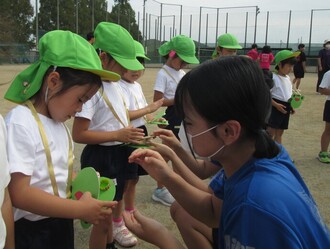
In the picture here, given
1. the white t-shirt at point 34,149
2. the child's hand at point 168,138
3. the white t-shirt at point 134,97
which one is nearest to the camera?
the white t-shirt at point 34,149

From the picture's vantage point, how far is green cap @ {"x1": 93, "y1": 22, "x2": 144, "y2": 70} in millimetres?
2432

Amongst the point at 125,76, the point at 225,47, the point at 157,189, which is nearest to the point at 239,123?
the point at 125,76

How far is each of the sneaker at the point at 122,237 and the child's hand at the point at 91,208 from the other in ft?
4.28

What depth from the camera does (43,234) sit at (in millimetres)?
1722

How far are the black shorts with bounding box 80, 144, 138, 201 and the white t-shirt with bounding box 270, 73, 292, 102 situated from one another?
116 inches

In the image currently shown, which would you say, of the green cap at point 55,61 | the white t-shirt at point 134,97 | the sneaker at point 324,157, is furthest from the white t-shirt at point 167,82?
the sneaker at point 324,157

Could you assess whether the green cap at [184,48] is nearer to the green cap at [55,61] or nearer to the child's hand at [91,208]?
the green cap at [55,61]

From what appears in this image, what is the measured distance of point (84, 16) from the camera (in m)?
46.1

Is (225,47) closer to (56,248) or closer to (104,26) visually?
(104,26)

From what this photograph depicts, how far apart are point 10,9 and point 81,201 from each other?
46746mm

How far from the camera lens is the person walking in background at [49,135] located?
1.53 metres

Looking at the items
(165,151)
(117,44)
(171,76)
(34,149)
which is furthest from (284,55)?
(34,149)

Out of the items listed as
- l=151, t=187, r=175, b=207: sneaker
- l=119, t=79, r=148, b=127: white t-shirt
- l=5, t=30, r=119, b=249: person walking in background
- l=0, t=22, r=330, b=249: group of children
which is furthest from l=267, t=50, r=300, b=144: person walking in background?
l=5, t=30, r=119, b=249: person walking in background

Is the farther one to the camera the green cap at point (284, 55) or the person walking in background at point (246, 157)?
the green cap at point (284, 55)
